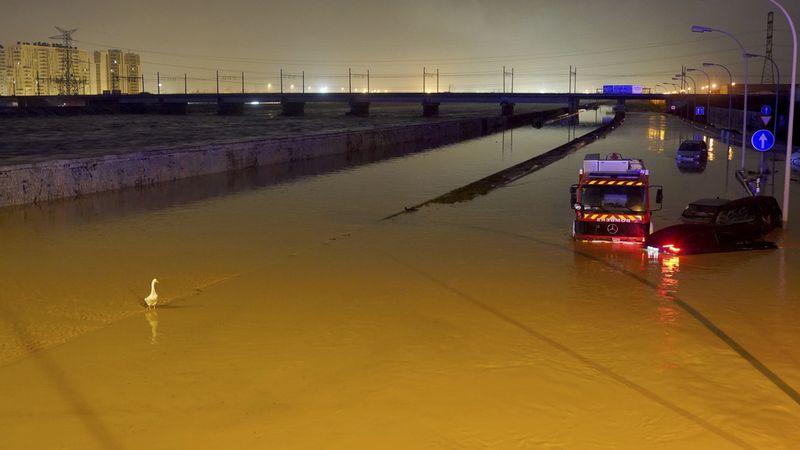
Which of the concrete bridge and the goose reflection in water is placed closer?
the goose reflection in water

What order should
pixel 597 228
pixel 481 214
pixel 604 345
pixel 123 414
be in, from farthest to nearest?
1. pixel 481 214
2. pixel 597 228
3. pixel 604 345
4. pixel 123 414

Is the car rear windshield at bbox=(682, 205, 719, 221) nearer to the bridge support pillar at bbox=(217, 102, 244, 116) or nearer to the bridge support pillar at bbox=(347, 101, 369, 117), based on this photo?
the bridge support pillar at bbox=(347, 101, 369, 117)

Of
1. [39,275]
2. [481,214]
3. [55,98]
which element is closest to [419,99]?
[55,98]

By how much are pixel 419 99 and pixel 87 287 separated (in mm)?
139379

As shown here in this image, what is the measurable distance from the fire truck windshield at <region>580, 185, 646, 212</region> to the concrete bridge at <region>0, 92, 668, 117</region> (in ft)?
418

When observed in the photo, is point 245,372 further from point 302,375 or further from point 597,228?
point 597,228

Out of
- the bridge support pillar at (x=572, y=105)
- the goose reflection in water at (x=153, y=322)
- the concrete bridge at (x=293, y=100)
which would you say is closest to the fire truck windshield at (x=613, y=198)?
the goose reflection in water at (x=153, y=322)

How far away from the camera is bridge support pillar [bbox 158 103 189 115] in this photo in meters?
159

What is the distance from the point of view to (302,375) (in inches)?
375

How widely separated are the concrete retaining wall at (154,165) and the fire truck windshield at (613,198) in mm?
19806

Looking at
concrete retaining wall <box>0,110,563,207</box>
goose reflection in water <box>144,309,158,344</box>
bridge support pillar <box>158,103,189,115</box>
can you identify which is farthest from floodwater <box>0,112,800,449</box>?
bridge support pillar <box>158,103,189,115</box>

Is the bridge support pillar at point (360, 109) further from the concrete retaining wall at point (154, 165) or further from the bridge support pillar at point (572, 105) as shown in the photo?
the concrete retaining wall at point (154, 165)

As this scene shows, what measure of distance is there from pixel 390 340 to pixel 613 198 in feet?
31.2

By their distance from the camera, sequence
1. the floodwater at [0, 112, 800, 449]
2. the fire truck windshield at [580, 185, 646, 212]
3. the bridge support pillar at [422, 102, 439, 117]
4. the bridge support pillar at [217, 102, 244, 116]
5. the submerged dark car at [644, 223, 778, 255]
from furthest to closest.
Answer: the bridge support pillar at [217, 102, 244, 116], the bridge support pillar at [422, 102, 439, 117], the fire truck windshield at [580, 185, 646, 212], the submerged dark car at [644, 223, 778, 255], the floodwater at [0, 112, 800, 449]
